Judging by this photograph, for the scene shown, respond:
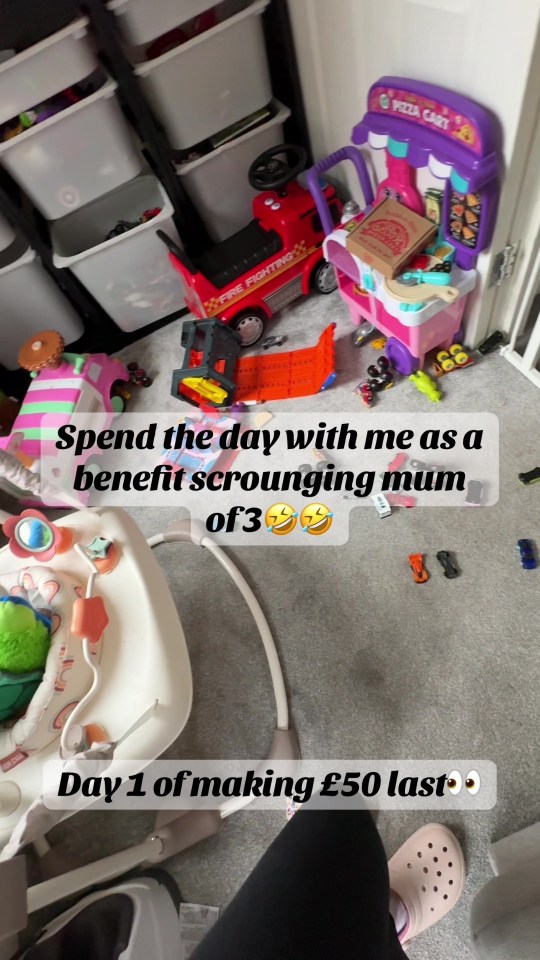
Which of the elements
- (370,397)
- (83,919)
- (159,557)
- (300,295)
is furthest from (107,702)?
(300,295)

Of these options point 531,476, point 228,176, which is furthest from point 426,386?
point 228,176

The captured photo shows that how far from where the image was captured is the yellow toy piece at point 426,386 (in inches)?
53.7

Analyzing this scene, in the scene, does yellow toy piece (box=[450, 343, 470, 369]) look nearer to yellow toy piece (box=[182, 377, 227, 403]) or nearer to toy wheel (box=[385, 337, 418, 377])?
toy wheel (box=[385, 337, 418, 377])

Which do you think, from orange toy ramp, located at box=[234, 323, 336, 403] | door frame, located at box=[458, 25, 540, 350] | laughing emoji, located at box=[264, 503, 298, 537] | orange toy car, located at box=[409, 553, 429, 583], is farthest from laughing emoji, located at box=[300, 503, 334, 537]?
door frame, located at box=[458, 25, 540, 350]

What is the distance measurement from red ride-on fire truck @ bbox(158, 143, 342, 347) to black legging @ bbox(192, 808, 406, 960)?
3.83 feet

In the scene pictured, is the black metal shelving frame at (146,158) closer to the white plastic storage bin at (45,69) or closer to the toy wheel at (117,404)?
the white plastic storage bin at (45,69)

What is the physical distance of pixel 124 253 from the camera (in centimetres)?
149

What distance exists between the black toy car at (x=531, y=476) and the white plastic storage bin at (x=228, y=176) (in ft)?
3.48

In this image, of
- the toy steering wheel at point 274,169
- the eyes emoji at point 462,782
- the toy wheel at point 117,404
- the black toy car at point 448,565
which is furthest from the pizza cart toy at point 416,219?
the eyes emoji at point 462,782

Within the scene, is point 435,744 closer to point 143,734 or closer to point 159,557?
point 143,734

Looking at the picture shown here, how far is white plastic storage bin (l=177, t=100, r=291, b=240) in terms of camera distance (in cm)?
147

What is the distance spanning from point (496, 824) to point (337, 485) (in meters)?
0.72

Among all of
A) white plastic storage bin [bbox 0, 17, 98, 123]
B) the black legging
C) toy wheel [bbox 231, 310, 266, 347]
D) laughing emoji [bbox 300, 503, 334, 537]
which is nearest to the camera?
the black legging

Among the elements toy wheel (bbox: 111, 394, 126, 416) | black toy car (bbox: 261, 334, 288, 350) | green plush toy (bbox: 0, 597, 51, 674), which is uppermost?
green plush toy (bbox: 0, 597, 51, 674)
